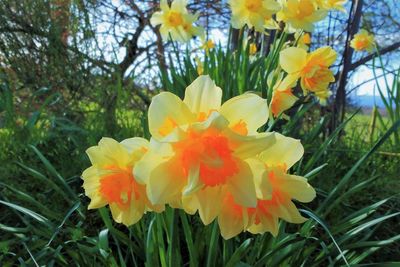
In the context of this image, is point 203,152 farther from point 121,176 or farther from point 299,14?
point 299,14

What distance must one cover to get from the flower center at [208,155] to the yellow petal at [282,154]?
0.12 meters

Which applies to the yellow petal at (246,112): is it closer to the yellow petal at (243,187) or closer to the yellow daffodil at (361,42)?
the yellow petal at (243,187)

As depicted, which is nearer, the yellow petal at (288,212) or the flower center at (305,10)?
the yellow petal at (288,212)

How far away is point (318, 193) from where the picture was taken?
1.38 meters

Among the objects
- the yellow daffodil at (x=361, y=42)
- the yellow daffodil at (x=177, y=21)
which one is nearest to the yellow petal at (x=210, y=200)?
the yellow daffodil at (x=177, y=21)

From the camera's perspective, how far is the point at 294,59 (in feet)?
3.67

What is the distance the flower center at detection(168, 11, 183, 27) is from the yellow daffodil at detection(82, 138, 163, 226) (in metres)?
1.45

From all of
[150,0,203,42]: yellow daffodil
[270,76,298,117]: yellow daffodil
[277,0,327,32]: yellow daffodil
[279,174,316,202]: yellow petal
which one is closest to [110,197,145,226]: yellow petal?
[279,174,316,202]: yellow petal

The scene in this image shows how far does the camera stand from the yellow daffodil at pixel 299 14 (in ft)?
4.59

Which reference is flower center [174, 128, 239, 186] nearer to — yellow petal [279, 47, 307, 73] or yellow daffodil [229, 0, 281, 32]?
yellow petal [279, 47, 307, 73]

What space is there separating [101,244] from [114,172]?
0.33 meters

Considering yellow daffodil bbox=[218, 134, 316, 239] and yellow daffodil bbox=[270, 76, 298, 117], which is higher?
yellow daffodil bbox=[270, 76, 298, 117]

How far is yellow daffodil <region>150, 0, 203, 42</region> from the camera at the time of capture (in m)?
2.06

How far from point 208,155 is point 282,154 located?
0.57ft
